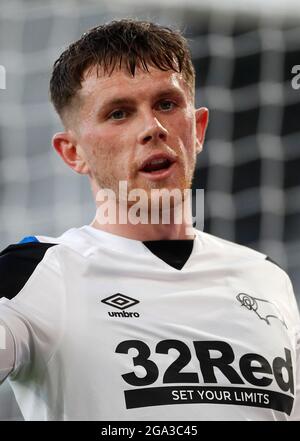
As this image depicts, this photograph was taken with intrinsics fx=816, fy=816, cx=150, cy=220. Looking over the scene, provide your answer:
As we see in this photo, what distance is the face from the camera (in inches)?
70.5

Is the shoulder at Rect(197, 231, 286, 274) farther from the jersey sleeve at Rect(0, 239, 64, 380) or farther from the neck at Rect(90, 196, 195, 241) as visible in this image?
the jersey sleeve at Rect(0, 239, 64, 380)

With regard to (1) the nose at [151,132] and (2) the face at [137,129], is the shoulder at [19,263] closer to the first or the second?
(2) the face at [137,129]

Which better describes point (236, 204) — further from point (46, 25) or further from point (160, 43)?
point (160, 43)

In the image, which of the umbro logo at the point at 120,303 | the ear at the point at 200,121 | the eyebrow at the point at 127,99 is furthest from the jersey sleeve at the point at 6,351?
the ear at the point at 200,121

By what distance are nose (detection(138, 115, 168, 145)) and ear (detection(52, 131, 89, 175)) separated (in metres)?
0.20

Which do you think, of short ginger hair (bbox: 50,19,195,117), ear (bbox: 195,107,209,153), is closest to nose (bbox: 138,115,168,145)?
short ginger hair (bbox: 50,19,195,117)

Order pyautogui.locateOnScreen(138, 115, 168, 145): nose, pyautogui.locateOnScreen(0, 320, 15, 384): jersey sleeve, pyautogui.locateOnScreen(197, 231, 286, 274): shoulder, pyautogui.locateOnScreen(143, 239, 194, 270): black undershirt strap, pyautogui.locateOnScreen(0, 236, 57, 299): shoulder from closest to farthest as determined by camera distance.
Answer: pyautogui.locateOnScreen(0, 320, 15, 384): jersey sleeve, pyautogui.locateOnScreen(0, 236, 57, 299): shoulder, pyautogui.locateOnScreen(138, 115, 168, 145): nose, pyautogui.locateOnScreen(143, 239, 194, 270): black undershirt strap, pyautogui.locateOnScreen(197, 231, 286, 274): shoulder

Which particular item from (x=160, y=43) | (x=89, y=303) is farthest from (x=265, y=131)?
(x=89, y=303)

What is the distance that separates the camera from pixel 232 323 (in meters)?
1.79

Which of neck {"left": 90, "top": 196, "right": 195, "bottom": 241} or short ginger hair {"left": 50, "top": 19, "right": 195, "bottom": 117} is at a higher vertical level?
short ginger hair {"left": 50, "top": 19, "right": 195, "bottom": 117}

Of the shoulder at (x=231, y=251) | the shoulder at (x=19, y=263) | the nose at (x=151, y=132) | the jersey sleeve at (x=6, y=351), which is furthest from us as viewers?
the shoulder at (x=231, y=251)

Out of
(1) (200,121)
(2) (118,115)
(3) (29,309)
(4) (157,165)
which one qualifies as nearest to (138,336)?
(3) (29,309)

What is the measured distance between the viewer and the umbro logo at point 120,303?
1.72 metres

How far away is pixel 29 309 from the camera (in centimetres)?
165
